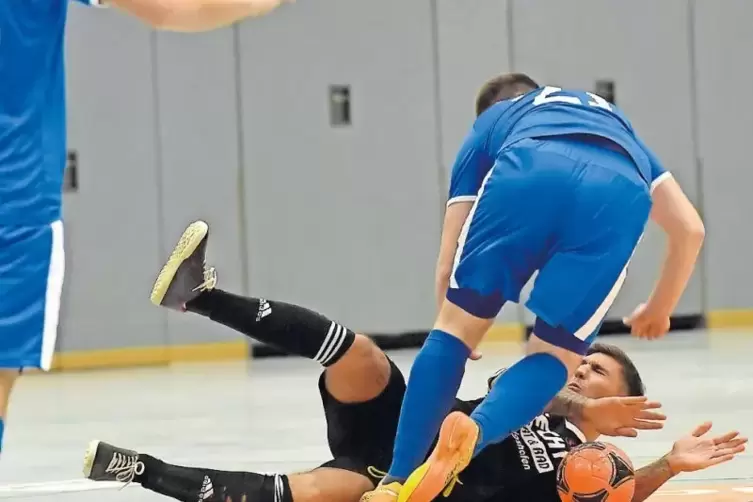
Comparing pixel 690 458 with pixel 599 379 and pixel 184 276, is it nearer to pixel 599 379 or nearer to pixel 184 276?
pixel 599 379

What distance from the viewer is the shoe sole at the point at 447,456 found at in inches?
87.3

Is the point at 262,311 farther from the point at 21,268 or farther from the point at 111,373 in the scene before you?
the point at 111,373

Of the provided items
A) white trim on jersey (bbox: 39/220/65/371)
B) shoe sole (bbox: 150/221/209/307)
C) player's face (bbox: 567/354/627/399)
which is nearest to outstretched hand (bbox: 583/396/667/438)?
player's face (bbox: 567/354/627/399)

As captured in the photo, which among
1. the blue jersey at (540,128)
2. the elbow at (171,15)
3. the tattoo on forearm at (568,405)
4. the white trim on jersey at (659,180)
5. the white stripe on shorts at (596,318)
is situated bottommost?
the tattoo on forearm at (568,405)

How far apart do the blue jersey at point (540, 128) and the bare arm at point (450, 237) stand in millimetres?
22

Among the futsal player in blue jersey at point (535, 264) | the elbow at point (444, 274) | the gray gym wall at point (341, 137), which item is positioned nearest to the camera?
the futsal player in blue jersey at point (535, 264)

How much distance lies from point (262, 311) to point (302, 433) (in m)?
1.73

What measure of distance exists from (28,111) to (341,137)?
704 centimetres

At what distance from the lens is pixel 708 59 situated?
951cm

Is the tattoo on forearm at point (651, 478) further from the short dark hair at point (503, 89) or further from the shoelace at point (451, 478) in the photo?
the short dark hair at point (503, 89)

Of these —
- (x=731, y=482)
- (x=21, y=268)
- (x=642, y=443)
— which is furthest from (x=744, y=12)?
(x=21, y=268)

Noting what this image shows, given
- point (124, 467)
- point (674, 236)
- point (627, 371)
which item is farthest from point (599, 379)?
point (124, 467)

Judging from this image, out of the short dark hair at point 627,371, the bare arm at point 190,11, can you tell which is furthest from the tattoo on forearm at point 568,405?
the bare arm at point 190,11

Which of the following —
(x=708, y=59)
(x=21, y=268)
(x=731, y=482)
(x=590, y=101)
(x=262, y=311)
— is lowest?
(x=731, y=482)
